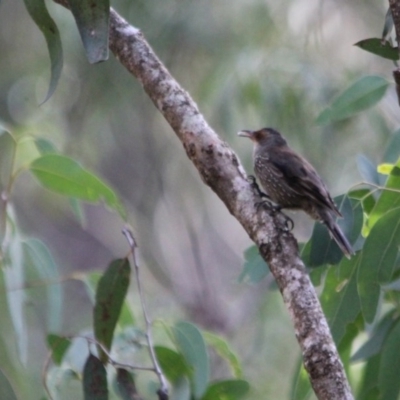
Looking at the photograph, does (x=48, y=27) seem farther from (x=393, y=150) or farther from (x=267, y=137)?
(x=267, y=137)

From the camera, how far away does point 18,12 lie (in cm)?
841

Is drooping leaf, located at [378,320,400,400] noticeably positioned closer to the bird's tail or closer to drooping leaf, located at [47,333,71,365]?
the bird's tail

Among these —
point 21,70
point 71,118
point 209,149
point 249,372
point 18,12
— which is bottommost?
point 249,372

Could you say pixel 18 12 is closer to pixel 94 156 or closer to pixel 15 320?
pixel 94 156

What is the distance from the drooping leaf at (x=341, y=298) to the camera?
335 cm

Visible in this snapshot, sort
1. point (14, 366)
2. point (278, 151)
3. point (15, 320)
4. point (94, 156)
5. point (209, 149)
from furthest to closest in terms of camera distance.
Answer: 1. point (94, 156)
2. point (278, 151)
3. point (14, 366)
4. point (15, 320)
5. point (209, 149)

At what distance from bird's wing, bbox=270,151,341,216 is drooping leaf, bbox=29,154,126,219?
0.88 m

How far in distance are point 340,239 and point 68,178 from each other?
3.84 feet

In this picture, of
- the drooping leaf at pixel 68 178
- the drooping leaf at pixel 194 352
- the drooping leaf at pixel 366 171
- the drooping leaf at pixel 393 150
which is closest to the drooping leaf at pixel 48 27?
the drooping leaf at pixel 68 178

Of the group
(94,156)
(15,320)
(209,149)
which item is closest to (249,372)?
(94,156)

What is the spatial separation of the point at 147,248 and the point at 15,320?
5.52 m

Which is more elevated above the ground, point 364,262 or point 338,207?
point 338,207

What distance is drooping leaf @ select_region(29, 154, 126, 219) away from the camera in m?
3.56

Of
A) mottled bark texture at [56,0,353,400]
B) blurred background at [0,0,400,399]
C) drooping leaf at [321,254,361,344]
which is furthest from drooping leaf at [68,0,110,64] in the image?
blurred background at [0,0,400,399]
